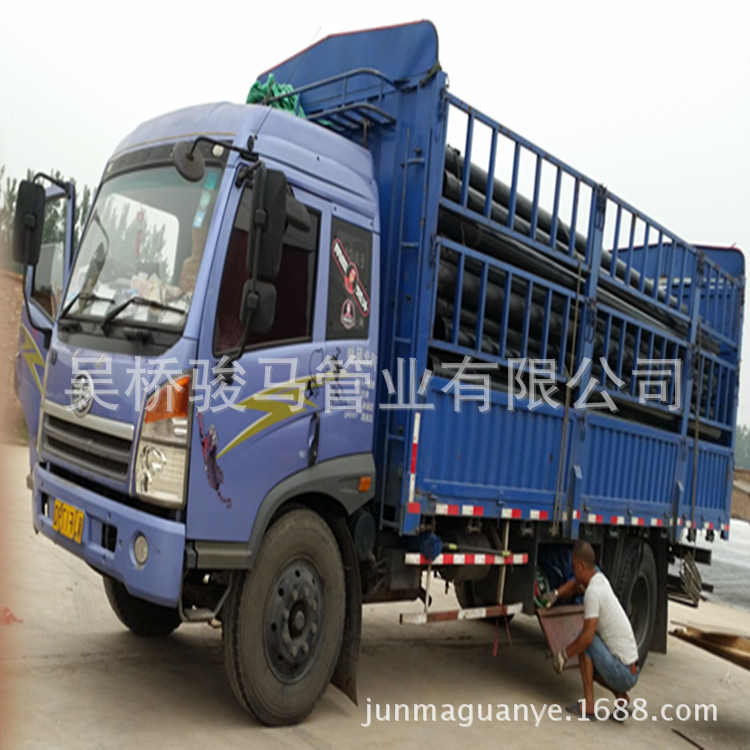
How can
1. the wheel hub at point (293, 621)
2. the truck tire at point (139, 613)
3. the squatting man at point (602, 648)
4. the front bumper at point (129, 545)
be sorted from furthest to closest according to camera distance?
the squatting man at point (602, 648)
the truck tire at point (139, 613)
the wheel hub at point (293, 621)
the front bumper at point (129, 545)

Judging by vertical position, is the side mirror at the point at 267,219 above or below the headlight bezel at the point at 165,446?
above

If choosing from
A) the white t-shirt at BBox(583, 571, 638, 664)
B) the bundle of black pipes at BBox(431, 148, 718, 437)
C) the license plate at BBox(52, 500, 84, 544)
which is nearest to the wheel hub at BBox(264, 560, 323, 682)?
the license plate at BBox(52, 500, 84, 544)

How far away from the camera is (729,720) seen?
19.9ft

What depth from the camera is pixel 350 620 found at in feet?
15.0

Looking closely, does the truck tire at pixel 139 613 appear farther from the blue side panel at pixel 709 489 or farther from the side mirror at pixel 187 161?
the blue side panel at pixel 709 489

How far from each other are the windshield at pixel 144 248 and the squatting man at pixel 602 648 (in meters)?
3.41

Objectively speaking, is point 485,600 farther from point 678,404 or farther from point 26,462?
point 26,462

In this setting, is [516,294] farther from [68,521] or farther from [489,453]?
[68,521]

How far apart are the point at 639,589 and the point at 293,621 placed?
4.21m

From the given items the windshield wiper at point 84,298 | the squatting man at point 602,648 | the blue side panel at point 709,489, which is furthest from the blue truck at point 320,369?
the blue side panel at point 709,489

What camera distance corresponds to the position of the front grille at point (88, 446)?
3805 millimetres

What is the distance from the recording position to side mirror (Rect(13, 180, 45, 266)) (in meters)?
4.42

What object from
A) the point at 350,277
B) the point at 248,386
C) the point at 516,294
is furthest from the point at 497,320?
the point at 248,386

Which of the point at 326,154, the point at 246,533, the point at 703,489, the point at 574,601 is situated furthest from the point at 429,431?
the point at 703,489
